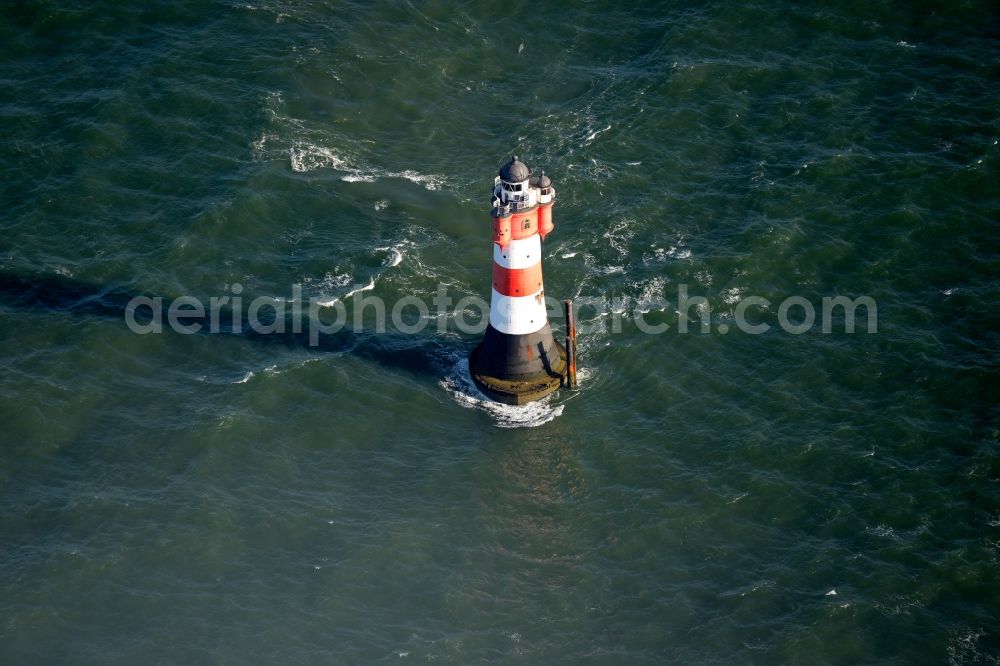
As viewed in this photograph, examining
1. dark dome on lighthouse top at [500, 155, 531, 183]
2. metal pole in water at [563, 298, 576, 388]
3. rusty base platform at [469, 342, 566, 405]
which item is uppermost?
dark dome on lighthouse top at [500, 155, 531, 183]

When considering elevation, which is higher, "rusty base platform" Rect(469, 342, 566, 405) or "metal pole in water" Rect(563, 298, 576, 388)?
"metal pole in water" Rect(563, 298, 576, 388)

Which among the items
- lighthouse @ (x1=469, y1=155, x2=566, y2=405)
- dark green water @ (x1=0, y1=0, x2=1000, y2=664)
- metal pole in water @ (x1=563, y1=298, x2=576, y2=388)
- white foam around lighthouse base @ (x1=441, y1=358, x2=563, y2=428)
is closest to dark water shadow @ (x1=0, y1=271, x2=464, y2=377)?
dark green water @ (x1=0, y1=0, x2=1000, y2=664)

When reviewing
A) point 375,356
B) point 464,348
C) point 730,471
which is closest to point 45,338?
point 375,356

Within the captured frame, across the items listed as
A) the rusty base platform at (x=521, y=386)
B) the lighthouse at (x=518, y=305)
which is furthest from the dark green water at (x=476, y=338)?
the lighthouse at (x=518, y=305)

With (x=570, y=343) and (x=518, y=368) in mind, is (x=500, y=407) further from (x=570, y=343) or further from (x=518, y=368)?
(x=570, y=343)

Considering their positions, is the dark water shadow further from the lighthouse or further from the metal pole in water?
the metal pole in water
